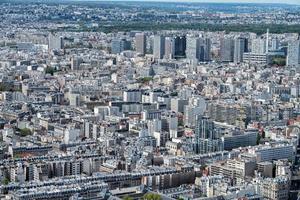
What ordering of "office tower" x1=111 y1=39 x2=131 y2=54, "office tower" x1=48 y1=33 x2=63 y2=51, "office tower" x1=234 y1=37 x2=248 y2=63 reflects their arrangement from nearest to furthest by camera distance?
"office tower" x1=234 y1=37 x2=248 y2=63, "office tower" x1=111 y1=39 x2=131 y2=54, "office tower" x1=48 y1=33 x2=63 y2=51

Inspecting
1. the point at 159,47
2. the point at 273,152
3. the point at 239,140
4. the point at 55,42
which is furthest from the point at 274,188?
the point at 55,42

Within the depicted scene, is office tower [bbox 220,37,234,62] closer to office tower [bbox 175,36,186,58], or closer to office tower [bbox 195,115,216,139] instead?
office tower [bbox 175,36,186,58]

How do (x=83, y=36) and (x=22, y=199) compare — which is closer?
(x=22, y=199)

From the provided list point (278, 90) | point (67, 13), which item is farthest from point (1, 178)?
point (67, 13)

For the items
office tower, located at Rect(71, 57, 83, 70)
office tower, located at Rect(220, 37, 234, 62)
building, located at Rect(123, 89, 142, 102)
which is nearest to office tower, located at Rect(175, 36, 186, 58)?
office tower, located at Rect(220, 37, 234, 62)

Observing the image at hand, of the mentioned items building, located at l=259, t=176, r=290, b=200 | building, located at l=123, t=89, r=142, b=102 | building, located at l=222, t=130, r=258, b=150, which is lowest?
building, located at l=123, t=89, r=142, b=102

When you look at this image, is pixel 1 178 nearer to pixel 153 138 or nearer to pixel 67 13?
pixel 153 138
